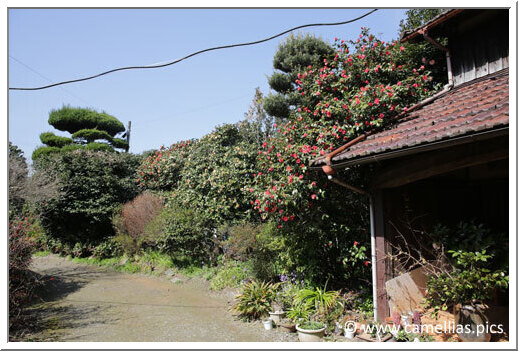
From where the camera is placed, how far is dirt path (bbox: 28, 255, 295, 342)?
5410 mm

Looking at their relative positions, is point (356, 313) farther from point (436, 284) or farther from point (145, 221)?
point (145, 221)

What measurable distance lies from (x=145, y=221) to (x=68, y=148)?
6.72 meters

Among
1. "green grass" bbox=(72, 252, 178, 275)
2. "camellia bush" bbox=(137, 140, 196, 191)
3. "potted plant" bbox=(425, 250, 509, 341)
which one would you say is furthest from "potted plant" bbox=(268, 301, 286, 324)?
"camellia bush" bbox=(137, 140, 196, 191)

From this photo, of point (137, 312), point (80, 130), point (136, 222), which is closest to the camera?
point (137, 312)

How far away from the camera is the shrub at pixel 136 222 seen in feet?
37.3

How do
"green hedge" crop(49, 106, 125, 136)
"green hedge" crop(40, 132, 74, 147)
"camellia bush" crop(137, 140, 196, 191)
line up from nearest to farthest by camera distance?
"camellia bush" crop(137, 140, 196, 191) → "green hedge" crop(40, 132, 74, 147) → "green hedge" crop(49, 106, 125, 136)

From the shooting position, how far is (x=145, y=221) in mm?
11406

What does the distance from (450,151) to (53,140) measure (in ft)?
56.9

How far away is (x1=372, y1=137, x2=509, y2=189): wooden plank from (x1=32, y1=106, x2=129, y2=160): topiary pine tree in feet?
48.7

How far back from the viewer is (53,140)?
16.3 m

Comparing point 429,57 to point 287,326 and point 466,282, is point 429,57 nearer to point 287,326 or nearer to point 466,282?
point 466,282

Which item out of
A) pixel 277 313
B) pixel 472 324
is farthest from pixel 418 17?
pixel 277 313

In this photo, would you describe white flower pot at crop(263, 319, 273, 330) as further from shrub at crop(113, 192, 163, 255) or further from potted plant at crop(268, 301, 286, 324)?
shrub at crop(113, 192, 163, 255)

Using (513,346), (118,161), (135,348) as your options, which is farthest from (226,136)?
(513,346)
